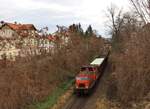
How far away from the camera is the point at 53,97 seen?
3089 cm

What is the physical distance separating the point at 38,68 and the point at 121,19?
47.5 m

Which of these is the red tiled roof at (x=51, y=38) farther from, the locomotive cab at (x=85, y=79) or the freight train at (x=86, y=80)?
the locomotive cab at (x=85, y=79)

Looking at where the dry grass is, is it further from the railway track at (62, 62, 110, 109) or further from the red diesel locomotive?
the red diesel locomotive

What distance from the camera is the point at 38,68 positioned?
35.8 meters

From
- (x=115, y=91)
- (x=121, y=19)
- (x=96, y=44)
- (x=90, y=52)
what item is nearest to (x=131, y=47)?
(x=115, y=91)

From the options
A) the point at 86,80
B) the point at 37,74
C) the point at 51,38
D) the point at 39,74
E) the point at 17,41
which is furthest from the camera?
the point at 51,38

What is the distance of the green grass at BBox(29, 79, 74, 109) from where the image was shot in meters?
28.1

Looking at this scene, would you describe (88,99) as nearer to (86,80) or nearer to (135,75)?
→ (86,80)

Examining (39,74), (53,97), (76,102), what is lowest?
(76,102)

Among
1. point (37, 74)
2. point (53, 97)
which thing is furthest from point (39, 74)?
point (53, 97)

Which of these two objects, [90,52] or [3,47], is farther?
[90,52]

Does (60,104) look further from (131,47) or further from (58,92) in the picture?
(131,47)

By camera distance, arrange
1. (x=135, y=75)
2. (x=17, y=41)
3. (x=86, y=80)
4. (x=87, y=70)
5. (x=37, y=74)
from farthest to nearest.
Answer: (x=17, y=41) → (x=87, y=70) → (x=37, y=74) → (x=86, y=80) → (x=135, y=75)

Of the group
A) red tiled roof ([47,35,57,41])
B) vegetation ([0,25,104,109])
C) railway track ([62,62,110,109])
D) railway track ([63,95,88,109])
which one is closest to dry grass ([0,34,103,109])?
vegetation ([0,25,104,109])
